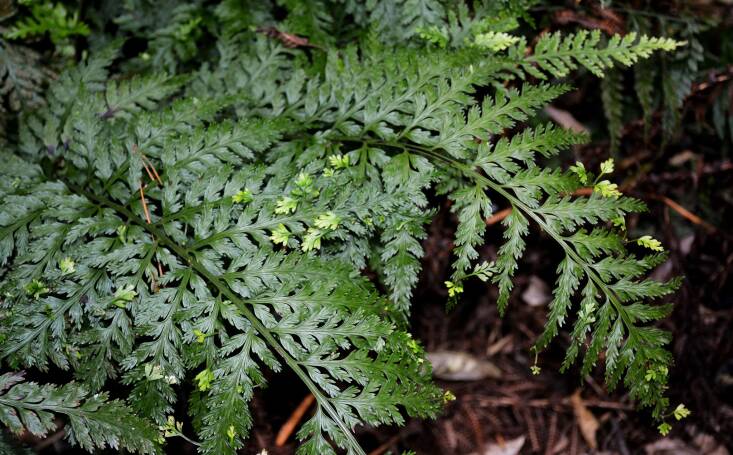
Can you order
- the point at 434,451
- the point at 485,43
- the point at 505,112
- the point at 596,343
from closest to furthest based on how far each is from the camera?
the point at 596,343 → the point at 505,112 → the point at 485,43 → the point at 434,451

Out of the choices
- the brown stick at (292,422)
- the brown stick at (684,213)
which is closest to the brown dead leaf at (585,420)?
the brown stick at (684,213)

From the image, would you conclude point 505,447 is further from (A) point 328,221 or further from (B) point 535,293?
(A) point 328,221

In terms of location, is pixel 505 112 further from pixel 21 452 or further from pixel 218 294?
pixel 21 452

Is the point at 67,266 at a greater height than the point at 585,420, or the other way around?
the point at 67,266

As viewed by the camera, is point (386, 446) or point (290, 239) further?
point (386, 446)

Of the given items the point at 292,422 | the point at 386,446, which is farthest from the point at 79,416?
the point at 386,446

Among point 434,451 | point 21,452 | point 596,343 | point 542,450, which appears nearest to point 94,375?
point 21,452

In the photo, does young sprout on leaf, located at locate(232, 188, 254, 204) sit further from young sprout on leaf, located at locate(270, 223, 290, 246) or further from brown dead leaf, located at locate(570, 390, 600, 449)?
brown dead leaf, located at locate(570, 390, 600, 449)
